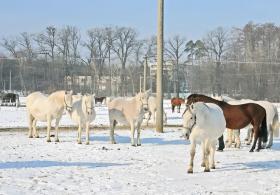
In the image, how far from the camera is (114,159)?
1213 cm

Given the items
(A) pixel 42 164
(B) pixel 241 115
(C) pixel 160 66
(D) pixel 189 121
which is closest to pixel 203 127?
(D) pixel 189 121

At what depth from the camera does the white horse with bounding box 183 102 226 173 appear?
10.0m

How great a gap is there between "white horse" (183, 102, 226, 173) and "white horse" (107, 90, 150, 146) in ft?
14.6

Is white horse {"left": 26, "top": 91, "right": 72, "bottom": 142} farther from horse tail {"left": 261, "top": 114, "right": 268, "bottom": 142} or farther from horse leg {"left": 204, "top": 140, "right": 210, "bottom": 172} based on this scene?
horse leg {"left": 204, "top": 140, "right": 210, "bottom": 172}

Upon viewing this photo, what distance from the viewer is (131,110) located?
15.7 metres

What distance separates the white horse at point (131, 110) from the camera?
50.3ft

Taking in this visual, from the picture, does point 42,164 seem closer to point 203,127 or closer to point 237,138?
point 203,127

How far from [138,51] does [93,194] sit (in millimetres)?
83192

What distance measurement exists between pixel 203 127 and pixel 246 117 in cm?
436

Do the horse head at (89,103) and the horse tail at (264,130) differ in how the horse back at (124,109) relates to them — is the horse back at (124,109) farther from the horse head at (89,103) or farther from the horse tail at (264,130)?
the horse tail at (264,130)

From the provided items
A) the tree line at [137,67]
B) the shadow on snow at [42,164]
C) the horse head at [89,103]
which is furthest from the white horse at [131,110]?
the tree line at [137,67]

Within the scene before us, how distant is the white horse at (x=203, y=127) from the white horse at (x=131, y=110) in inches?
175

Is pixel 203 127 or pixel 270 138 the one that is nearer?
pixel 203 127

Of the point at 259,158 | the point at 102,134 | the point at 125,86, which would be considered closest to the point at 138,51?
the point at 125,86
